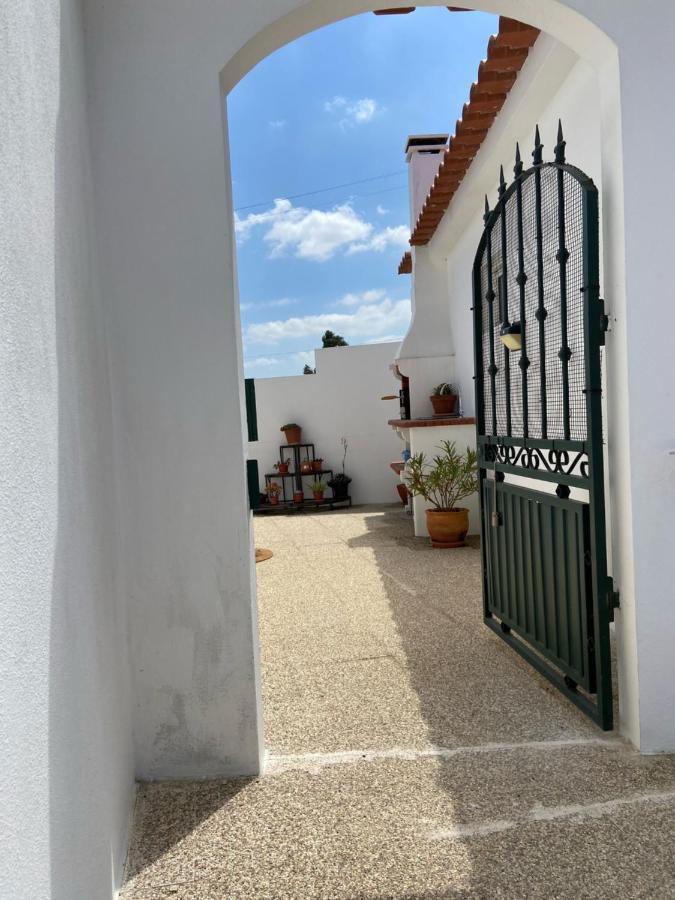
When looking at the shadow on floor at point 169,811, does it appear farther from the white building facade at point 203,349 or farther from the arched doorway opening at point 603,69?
the arched doorway opening at point 603,69

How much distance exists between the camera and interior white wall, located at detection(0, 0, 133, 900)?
1.24 meters

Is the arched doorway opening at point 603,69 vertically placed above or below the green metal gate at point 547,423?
above

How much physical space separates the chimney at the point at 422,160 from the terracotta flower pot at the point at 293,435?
4239 mm

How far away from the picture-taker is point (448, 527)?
7.09 m

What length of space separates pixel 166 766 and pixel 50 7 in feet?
8.41

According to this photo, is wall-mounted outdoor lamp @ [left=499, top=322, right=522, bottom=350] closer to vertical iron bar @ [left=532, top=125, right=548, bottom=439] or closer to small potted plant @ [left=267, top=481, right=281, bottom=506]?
vertical iron bar @ [left=532, top=125, right=548, bottom=439]

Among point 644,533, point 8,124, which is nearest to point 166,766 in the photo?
point 644,533

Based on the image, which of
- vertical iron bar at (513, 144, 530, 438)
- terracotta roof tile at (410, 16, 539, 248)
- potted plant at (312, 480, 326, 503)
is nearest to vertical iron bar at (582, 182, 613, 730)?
vertical iron bar at (513, 144, 530, 438)

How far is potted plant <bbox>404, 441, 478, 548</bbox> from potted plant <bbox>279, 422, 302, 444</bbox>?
485cm

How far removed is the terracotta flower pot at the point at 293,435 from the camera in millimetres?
12188

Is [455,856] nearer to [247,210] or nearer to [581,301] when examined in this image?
[581,301]

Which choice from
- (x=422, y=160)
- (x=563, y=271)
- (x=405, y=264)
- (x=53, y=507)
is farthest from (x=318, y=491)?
(x=53, y=507)

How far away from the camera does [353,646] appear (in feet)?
13.6

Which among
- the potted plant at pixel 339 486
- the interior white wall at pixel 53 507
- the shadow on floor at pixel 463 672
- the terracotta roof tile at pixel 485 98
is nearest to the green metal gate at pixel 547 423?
the shadow on floor at pixel 463 672
